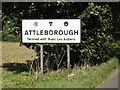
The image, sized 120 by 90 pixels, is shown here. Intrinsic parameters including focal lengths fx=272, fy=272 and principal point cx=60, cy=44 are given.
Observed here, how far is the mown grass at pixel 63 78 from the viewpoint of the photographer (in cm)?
691

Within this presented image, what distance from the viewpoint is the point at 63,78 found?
7.71 meters

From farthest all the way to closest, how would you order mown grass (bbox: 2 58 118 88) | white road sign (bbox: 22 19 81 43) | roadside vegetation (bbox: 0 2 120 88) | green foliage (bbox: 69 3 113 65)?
green foliage (bbox: 69 3 113 65), roadside vegetation (bbox: 0 2 120 88), white road sign (bbox: 22 19 81 43), mown grass (bbox: 2 58 118 88)

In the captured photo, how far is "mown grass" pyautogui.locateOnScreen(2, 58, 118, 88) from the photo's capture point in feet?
22.7

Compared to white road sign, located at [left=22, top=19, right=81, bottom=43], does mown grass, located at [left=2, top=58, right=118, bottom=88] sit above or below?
below

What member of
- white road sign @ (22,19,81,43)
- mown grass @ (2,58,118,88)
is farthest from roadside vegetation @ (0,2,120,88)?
white road sign @ (22,19,81,43)

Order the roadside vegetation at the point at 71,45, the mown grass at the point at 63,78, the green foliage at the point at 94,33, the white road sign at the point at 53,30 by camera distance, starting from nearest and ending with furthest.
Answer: the mown grass at the point at 63,78 < the white road sign at the point at 53,30 < the roadside vegetation at the point at 71,45 < the green foliage at the point at 94,33

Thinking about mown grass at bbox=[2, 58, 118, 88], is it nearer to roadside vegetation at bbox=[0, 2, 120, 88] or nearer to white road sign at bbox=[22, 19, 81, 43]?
roadside vegetation at bbox=[0, 2, 120, 88]

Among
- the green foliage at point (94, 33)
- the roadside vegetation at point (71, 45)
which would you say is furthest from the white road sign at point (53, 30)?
the green foliage at point (94, 33)

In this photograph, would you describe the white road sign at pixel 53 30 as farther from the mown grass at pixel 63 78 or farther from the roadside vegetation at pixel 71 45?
the mown grass at pixel 63 78

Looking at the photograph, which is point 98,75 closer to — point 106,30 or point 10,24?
point 106,30

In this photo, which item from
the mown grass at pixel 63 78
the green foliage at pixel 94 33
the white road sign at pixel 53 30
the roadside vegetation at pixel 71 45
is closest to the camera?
the mown grass at pixel 63 78

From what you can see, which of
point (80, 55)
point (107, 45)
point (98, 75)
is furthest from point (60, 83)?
point (107, 45)

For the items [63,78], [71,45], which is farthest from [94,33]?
[63,78]

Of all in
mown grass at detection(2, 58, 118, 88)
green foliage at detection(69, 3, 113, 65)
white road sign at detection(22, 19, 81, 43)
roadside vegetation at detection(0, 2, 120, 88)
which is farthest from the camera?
green foliage at detection(69, 3, 113, 65)
